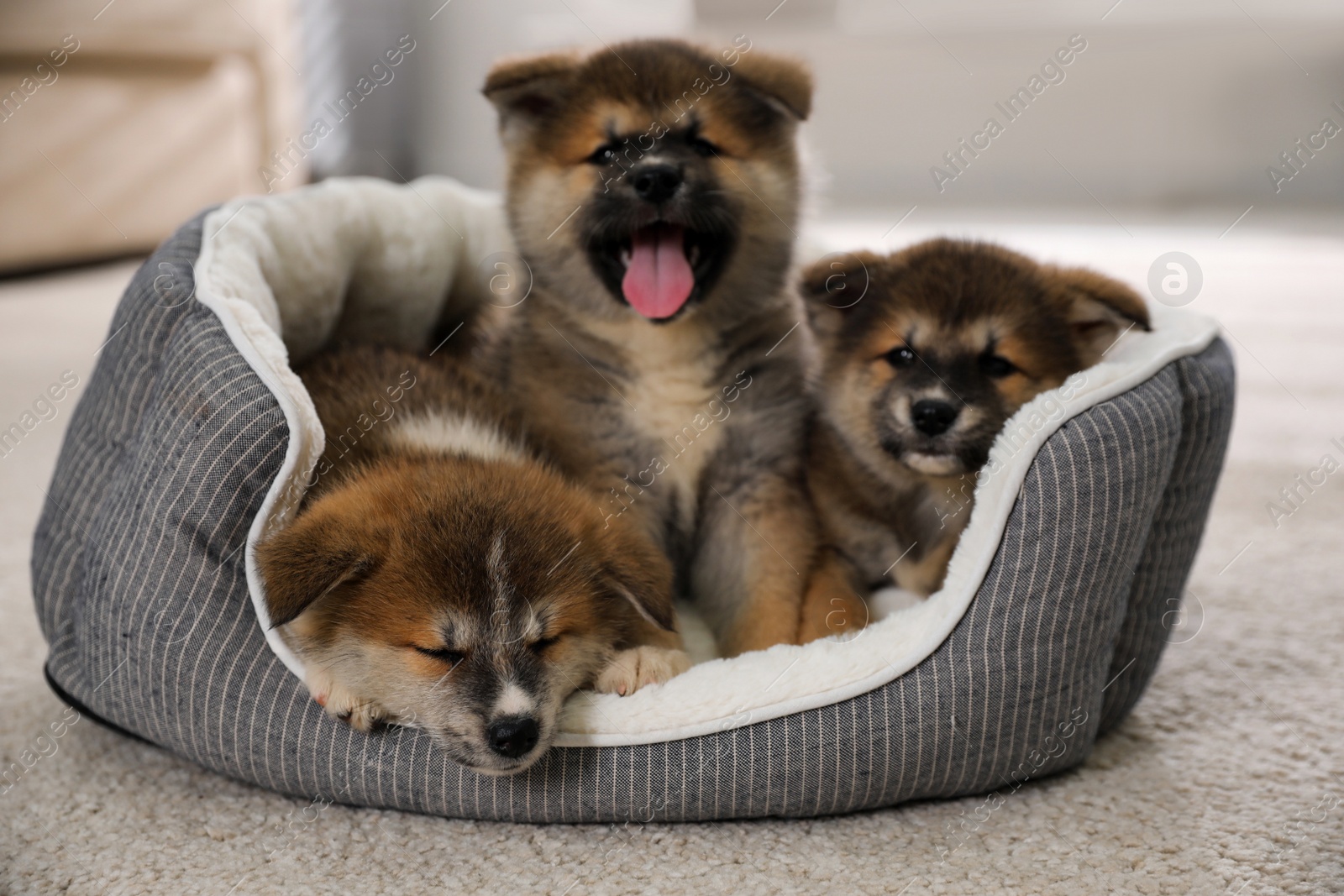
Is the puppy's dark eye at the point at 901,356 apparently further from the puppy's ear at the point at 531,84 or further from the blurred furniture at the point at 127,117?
the blurred furniture at the point at 127,117

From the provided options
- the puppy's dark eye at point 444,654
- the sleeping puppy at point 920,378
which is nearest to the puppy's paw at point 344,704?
the puppy's dark eye at point 444,654

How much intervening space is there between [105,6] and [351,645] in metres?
4.89

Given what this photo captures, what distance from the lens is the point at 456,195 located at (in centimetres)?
275

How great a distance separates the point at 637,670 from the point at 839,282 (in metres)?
0.80

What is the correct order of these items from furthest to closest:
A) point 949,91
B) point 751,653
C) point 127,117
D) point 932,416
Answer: point 949,91
point 127,117
point 932,416
point 751,653

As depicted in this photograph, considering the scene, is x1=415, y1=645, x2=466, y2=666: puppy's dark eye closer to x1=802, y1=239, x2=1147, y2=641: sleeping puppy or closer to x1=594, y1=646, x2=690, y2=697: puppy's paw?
x1=594, y1=646, x2=690, y2=697: puppy's paw

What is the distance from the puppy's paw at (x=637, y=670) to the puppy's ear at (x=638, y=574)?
9 centimetres

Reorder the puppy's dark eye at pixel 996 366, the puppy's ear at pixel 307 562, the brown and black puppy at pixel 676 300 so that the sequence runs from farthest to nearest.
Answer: the brown and black puppy at pixel 676 300 → the puppy's dark eye at pixel 996 366 → the puppy's ear at pixel 307 562

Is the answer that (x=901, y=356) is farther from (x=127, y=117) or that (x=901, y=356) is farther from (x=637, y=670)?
(x=127, y=117)

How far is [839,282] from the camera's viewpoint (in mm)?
1990

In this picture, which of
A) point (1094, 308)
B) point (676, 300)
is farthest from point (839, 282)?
point (1094, 308)

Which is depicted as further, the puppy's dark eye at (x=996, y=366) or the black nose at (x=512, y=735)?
the puppy's dark eye at (x=996, y=366)

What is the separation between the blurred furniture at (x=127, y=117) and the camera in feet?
16.5

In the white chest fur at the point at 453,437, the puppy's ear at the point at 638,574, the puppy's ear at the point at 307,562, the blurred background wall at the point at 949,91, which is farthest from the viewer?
the blurred background wall at the point at 949,91
